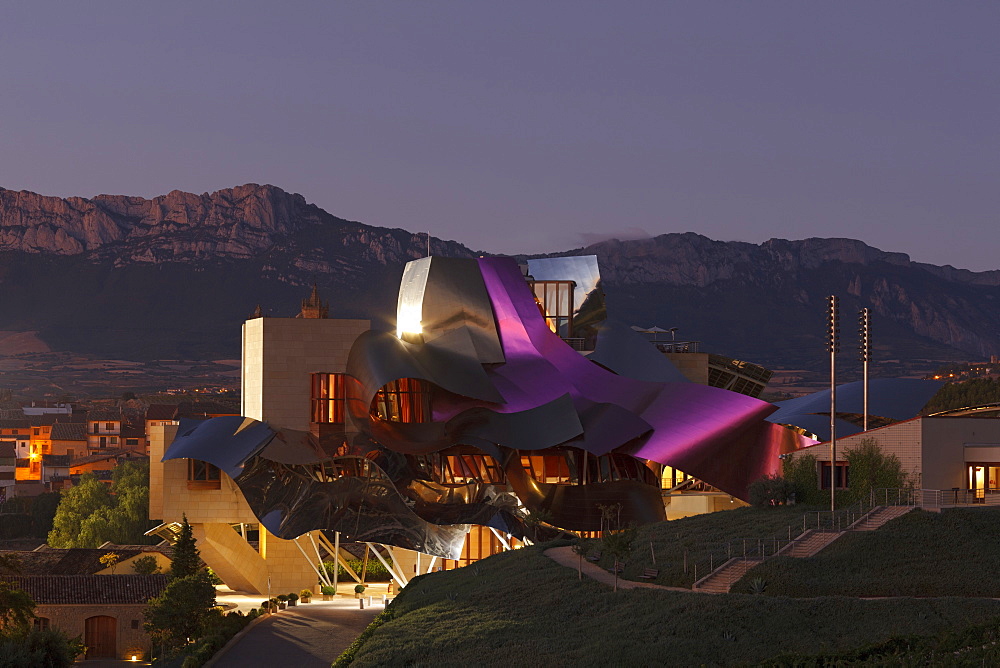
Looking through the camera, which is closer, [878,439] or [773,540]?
[773,540]

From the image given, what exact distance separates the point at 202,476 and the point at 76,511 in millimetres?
26530

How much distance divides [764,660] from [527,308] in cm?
3587

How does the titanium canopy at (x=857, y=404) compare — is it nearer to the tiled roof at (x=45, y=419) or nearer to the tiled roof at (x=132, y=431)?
the tiled roof at (x=132, y=431)

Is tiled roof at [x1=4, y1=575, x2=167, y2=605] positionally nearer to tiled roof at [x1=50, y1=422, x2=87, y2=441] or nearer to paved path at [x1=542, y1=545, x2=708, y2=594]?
paved path at [x1=542, y1=545, x2=708, y2=594]

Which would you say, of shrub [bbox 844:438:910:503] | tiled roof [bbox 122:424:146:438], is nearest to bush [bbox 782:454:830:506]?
shrub [bbox 844:438:910:503]

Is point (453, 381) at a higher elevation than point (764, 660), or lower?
higher

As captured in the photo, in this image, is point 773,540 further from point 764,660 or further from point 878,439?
point 764,660

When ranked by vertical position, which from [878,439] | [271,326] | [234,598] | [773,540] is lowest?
[234,598]

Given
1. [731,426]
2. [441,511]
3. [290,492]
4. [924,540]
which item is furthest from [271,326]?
[924,540]

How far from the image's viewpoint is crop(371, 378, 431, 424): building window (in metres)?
56.8

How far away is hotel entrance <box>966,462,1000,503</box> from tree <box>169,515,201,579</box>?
2641 cm

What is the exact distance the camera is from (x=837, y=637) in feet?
91.5

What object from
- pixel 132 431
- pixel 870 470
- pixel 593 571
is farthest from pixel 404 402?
pixel 132 431

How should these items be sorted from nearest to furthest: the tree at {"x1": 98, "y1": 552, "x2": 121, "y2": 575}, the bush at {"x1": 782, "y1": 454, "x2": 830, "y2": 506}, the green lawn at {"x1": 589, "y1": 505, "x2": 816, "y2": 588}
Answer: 1. the green lawn at {"x1": 589, "y1": 505, "x2": 816, "y2": 588}
2. the bush at {"x1": 782, "y1": 454, "x2": 830, "y2": 506}
3. the tree at {"x1": 98, "y1": 552, "x2": 121, "y2": 575}
